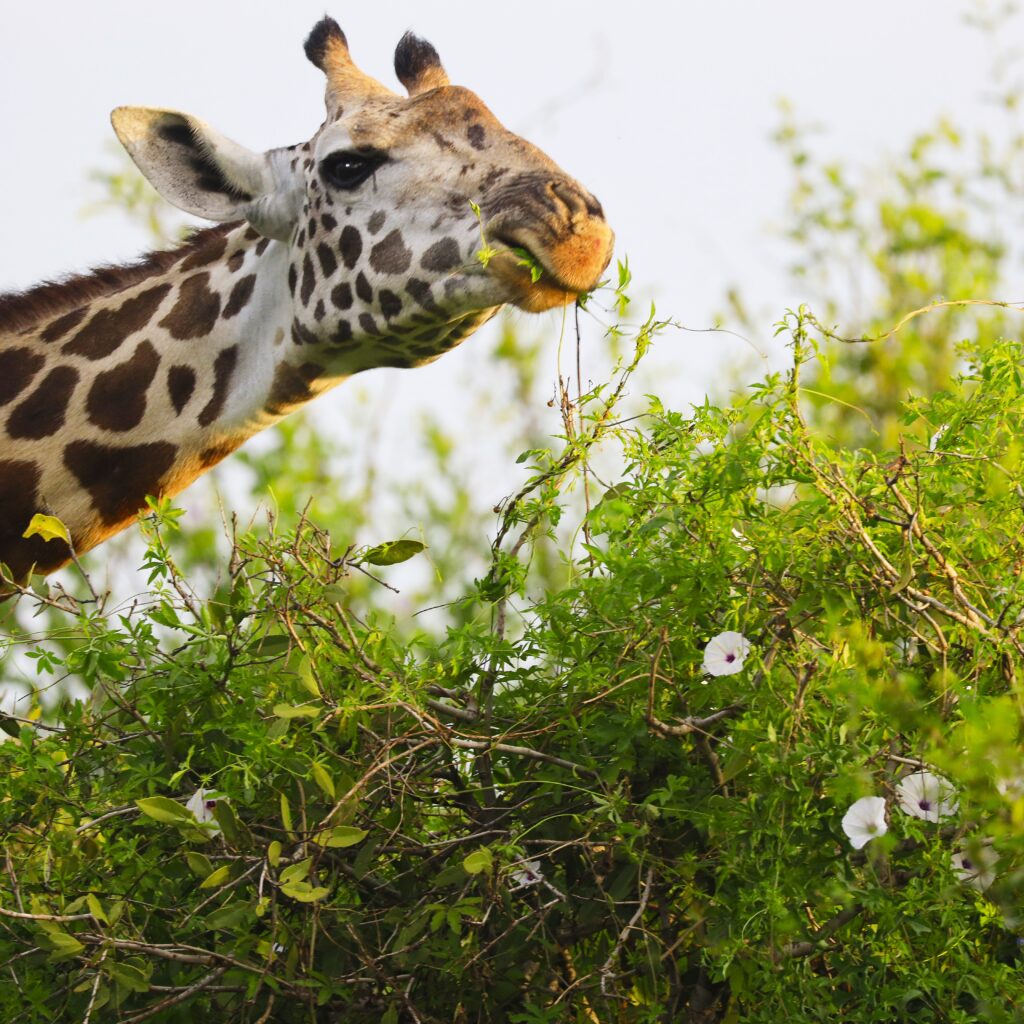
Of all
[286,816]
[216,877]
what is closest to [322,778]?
[286,816]

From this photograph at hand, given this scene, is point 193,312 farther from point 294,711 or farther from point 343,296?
point 294,711

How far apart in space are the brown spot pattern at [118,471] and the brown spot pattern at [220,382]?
121 mm

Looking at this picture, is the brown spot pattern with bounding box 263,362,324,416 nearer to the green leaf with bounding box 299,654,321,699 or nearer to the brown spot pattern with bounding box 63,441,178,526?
the brown spot pattern with bounding box 63,441,178,526

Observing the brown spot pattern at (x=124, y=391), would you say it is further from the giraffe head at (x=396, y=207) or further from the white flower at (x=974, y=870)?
the white flower at (x=974, y=870)

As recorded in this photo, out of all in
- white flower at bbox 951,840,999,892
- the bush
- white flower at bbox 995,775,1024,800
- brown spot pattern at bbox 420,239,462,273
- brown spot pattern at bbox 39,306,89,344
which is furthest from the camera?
brown spot pattern at bbox 39,306,89,344

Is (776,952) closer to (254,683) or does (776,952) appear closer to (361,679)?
(361,679)

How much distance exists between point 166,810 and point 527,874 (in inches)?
21.3

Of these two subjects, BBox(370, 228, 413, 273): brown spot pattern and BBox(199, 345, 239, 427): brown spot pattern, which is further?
BBox(199, 345, 239, 427): brown spot pattern

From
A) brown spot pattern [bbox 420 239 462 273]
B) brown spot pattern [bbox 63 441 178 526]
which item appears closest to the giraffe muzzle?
brown spot pattern [bbox 420 239 462 273]

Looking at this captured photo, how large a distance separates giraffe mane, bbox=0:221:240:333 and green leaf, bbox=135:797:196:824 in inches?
99.2

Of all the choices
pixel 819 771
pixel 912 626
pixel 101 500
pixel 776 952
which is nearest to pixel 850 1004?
pixel 776 952

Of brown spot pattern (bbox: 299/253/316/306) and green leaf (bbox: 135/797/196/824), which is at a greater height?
brown spot pattern (bbox: 299/253/316/306)

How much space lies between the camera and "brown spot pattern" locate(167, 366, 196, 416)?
159 inches

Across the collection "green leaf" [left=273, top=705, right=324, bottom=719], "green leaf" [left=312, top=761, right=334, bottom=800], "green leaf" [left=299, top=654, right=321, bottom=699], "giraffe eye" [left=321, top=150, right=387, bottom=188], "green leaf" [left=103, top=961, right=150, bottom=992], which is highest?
"giraffe eye" [left=321, top=150, right=387, bottom=188]
